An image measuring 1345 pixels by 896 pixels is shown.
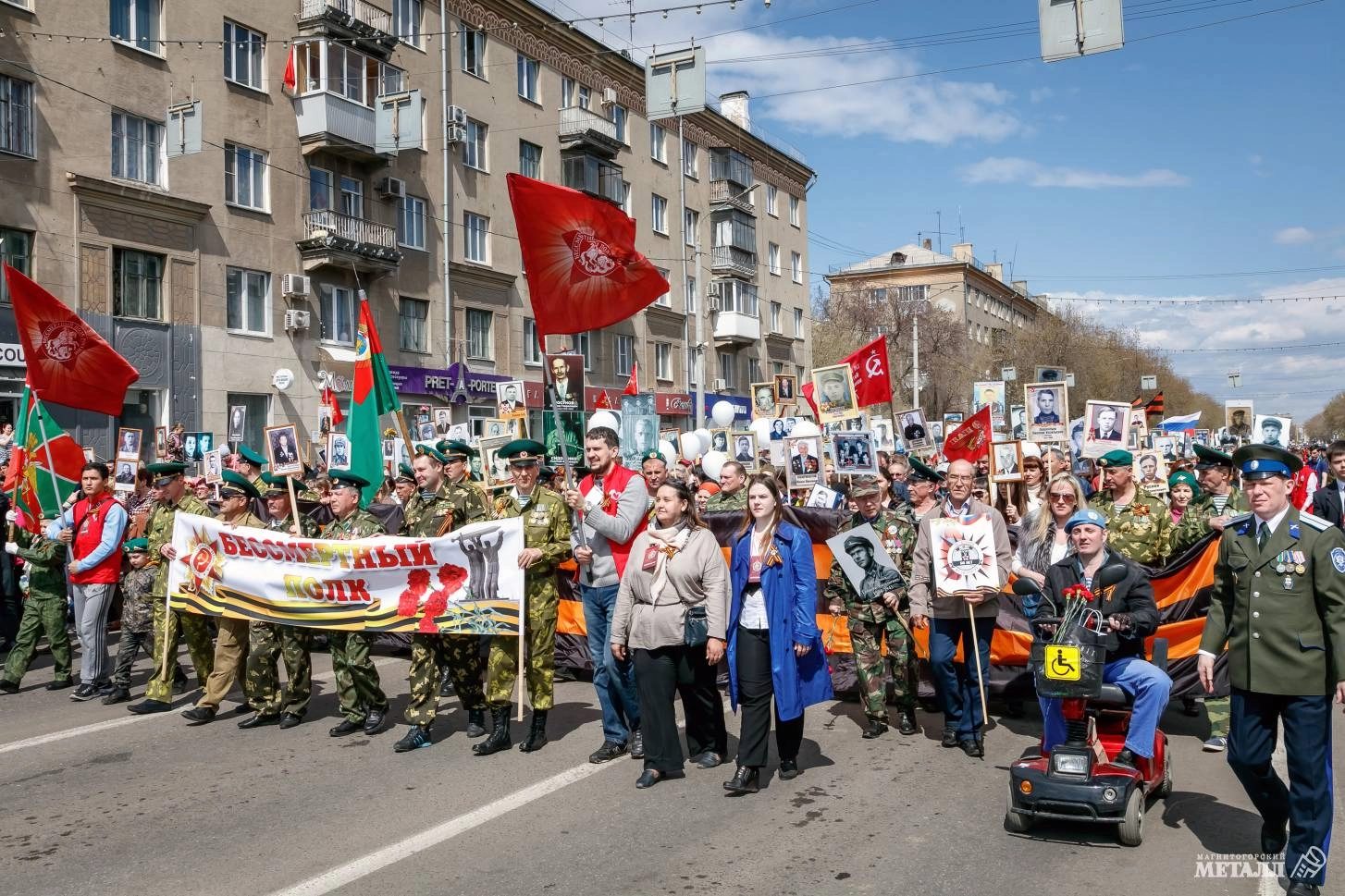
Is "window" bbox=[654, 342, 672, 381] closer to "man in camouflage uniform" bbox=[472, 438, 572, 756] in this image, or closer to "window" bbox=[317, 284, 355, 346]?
"window" bbox=[317, 284, 355, 346]

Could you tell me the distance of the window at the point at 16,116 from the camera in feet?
70.5

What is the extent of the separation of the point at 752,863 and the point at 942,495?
363 centimetres

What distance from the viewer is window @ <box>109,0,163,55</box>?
23.7m

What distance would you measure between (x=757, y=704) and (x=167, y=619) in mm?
4876

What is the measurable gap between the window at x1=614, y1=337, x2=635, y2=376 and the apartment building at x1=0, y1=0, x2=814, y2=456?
9 centimetres

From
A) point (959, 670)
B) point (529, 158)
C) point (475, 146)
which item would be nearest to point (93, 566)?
point (959, 670)

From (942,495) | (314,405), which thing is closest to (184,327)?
(314,405)

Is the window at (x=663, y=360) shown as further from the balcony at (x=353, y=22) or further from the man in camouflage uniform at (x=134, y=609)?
the man in camouflage uniform at (x=134, y=609)

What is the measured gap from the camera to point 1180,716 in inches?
326

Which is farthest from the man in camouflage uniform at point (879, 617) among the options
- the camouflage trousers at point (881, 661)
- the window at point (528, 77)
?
the window at point (528, 77)

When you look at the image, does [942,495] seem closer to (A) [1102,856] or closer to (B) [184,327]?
(A) [1102,856]

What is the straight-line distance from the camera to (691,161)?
4700 cm

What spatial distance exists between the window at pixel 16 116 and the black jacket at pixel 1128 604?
73.8 feet

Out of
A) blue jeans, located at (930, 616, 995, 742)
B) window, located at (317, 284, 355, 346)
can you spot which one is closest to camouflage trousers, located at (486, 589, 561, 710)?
blue jeans, located at (930, 616, 995, 742)
